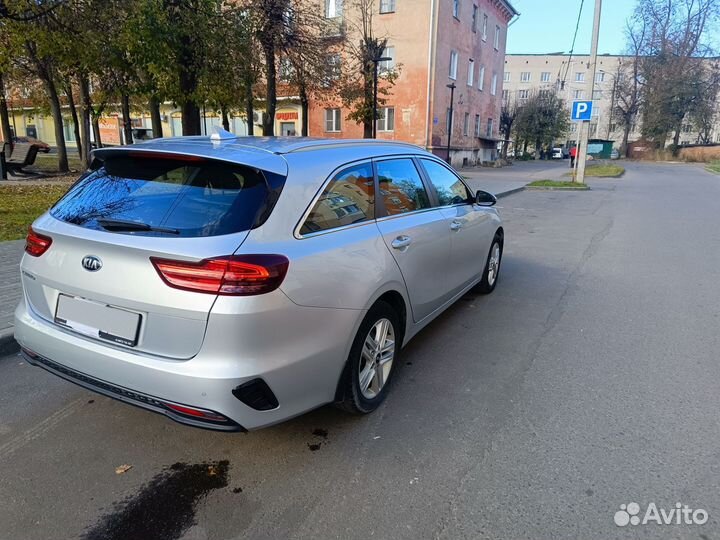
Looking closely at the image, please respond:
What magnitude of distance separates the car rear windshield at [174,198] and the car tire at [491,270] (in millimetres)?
3557

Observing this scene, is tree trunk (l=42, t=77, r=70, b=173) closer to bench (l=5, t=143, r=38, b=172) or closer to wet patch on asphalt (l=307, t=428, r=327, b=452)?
bench (l=5, t=143, r=38, b=172)

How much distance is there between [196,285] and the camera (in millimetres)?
2240

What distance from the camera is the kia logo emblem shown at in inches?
95.5

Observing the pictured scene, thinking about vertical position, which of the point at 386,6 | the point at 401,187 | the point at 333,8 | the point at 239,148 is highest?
the point at 386,6

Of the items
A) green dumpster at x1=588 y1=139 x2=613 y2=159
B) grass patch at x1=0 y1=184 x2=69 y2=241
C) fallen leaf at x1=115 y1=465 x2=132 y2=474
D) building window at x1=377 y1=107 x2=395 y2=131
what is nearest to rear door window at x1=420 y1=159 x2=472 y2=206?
fallen leaf at x1=115 y1=465 x2=132 y2=474

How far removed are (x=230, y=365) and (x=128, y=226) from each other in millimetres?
891

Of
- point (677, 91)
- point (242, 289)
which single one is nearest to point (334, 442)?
point (242, 289)

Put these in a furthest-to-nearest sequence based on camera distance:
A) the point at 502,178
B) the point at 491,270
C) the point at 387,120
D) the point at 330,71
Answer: the point at 387,120 → the point at 502,178 → the point at 330,71 → the point at 491,270

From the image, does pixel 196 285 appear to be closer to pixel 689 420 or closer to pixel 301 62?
pixel 689 420

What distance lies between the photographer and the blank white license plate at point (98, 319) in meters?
2.39

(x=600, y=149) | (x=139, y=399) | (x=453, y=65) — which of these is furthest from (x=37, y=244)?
(x=600, y=149)

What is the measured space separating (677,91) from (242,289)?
221 feet

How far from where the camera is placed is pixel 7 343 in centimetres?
→ 387
